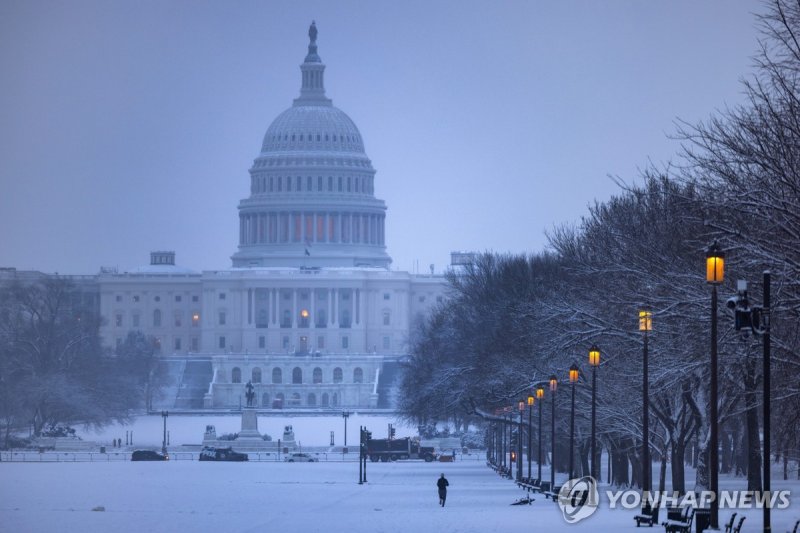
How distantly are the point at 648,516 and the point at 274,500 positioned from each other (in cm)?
2242

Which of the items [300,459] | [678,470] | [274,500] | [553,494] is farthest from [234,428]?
[678,470]

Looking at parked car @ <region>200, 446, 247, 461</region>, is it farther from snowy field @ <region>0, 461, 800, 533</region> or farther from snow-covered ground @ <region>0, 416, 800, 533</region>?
snowy field @ <region>0, 461, 800, 533</region>

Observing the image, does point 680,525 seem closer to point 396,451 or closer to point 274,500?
point 274,500

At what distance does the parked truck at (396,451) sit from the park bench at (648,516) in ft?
200

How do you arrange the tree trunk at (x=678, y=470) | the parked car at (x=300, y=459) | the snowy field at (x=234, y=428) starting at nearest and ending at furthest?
the tree trunk at (x=678, y=470) < the parked car at (x=300, y=459) < the snowy field at (x=234, y=428)

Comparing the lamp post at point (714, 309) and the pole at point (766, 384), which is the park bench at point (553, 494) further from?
the pole at point (766, 384)

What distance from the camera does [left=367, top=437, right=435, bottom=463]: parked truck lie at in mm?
100062

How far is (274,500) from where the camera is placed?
2312 inches

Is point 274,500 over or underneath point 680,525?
underneath

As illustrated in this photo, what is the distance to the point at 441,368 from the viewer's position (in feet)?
301

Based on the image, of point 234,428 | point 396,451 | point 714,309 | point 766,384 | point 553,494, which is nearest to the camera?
point 766,384

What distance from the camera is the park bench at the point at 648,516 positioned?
37.9 metres

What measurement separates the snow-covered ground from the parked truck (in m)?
5.26

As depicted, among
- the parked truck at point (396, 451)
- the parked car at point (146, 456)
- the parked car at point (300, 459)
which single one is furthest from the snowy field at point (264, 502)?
the parked truck at point (396, 451)
